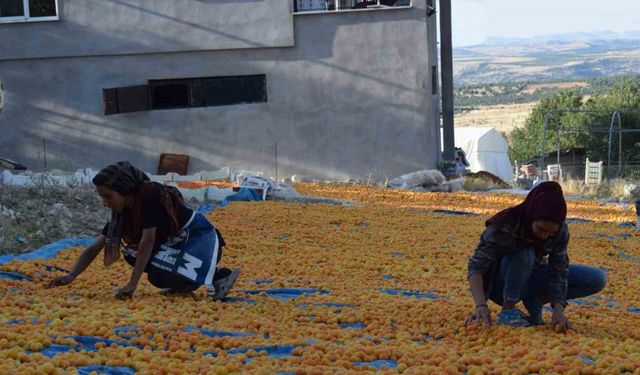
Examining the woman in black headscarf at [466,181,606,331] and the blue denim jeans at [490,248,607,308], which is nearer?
the woman in black headscarf at [466,181,606,331]

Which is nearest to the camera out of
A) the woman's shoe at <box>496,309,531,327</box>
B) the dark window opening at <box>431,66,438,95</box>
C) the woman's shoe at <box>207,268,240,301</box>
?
the woman's shoe at <box>496,309,531,327</box>

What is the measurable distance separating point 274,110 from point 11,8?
20.0 feet

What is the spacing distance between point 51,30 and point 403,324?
16.8 m

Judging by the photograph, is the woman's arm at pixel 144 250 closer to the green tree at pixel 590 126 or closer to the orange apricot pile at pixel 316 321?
the orange apricot pile at pixel 316 321

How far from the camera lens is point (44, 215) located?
11.0 meters

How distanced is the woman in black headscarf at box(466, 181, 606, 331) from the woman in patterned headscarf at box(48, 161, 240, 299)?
1924mm

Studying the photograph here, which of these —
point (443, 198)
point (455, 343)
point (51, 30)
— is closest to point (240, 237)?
point (455, 343)

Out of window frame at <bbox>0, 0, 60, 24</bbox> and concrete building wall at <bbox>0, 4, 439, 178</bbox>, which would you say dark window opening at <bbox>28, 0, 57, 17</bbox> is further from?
concrete building wall at <bbox>0, 4, 439, 178</bbox>

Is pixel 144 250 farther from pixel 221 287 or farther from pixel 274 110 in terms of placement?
pixel 274 110

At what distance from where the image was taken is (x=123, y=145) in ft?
71.0

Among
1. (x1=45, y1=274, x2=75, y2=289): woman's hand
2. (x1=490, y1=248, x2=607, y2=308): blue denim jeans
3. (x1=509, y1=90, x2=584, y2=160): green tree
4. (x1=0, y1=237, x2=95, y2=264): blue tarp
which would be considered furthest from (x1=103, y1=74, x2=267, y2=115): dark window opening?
(x1=509, y1=90, x2=584, y2=160): green tree

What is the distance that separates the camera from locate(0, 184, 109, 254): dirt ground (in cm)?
962

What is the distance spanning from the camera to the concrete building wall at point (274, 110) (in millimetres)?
21297

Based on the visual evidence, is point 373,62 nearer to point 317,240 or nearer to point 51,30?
point 51,30
